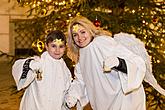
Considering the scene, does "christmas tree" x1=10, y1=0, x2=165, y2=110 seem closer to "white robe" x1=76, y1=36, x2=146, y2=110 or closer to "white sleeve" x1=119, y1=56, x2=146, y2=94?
"white robe" x1=76, y1=36, x2=146, y2=110

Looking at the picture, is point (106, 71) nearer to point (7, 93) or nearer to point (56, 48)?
point (56, 48)

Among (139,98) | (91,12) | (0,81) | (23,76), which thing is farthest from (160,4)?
(0,81)

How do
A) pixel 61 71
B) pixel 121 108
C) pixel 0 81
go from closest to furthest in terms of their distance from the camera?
pixel 121 108 → pixel 61 71 → pixel 0 81

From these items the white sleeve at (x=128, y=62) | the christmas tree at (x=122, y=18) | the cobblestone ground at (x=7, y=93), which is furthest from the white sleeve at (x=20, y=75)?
the cobblestone ground at (x=7, y=93)

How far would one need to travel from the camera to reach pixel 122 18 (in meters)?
4.75

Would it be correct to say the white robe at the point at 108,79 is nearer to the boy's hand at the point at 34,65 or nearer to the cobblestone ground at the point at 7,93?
the boy's hand at the point at 34,65

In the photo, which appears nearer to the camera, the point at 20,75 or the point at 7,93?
the point at 20,75

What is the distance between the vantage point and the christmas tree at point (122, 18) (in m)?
4.70

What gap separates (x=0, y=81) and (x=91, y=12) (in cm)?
514

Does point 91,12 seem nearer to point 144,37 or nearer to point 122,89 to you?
point 144,37

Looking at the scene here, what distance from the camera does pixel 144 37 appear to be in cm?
482

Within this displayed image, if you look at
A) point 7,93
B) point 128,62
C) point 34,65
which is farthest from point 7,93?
point 128,62

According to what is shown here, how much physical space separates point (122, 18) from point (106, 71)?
1.81 metres

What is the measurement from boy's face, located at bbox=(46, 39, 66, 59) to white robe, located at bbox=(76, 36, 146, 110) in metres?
0.17
